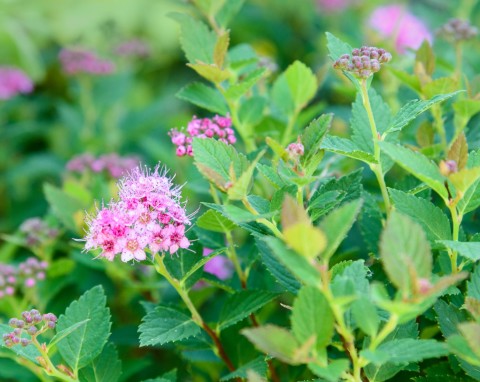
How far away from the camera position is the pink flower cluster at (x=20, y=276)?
42.9 inches

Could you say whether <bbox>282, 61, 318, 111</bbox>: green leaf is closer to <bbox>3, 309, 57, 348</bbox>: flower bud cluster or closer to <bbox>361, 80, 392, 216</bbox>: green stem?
<bbox>361, 80, 392, 216</bbox>: green stem

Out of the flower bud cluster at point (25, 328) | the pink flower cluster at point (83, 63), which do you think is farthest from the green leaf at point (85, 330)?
the pink flower cluster at point (83, 63)

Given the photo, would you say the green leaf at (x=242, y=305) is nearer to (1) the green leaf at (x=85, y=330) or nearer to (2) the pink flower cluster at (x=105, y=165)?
(1) the green leaf at (x=85, y=330)

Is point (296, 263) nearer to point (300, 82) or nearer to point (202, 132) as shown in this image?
point (202, 132)

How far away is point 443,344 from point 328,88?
54.3 inches

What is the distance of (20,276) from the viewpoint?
112 cm

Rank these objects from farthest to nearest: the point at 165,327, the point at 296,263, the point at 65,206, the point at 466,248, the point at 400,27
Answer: the point at 400,27, the point at 65,206, the point at 165,327, the point at 466,248, the point at 296,263

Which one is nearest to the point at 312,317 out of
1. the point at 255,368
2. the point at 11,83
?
the point at 255,368

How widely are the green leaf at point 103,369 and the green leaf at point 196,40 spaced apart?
44 cm

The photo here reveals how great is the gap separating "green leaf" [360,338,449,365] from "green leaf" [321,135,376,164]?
22 cm

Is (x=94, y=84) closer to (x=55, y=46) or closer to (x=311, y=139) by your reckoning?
(x=55, y=46)

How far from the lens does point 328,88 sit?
1.96m

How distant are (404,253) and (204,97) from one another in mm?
503

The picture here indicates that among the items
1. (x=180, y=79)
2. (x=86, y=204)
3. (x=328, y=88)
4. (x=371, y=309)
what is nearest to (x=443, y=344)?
(x=371, y=309)
